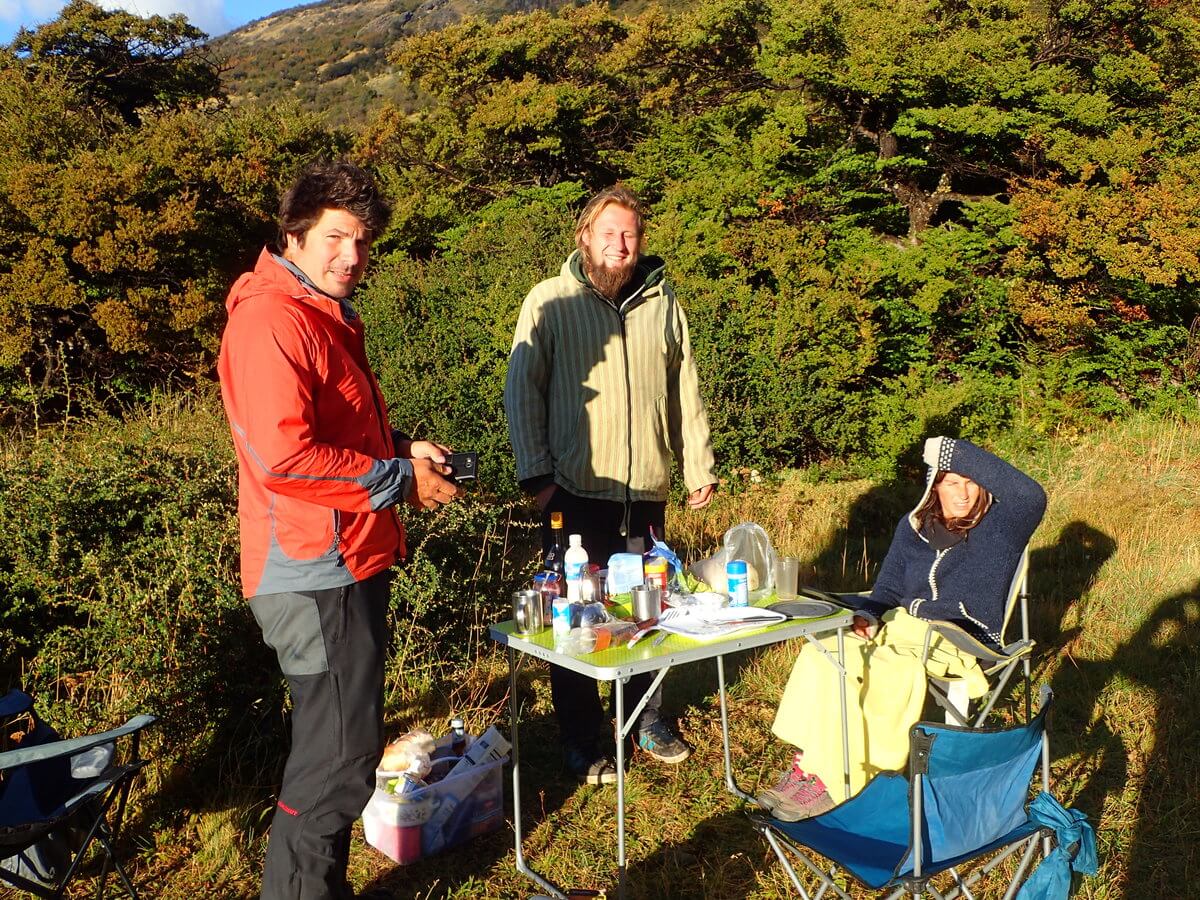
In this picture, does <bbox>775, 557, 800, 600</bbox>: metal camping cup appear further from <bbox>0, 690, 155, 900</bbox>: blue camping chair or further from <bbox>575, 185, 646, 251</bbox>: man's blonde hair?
<bbox>0, 690, 155, 900</bbox>: blue camping chair

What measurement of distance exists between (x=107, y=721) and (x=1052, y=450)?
25.7 feet

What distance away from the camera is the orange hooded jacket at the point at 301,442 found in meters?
2.17

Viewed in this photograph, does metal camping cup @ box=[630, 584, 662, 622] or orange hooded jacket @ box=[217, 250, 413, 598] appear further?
metal camping cup @ box=[630, 584, 662, 622]

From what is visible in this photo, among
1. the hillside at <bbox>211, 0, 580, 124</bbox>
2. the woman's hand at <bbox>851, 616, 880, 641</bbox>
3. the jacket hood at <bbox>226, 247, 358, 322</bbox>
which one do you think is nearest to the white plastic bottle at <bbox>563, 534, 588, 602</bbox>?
the woman's hand at <bbox>851, 616, 880, 641</bbox>

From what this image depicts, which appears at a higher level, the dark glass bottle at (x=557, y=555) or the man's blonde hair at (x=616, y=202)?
the man's blonde hair at (x=616, y=202)

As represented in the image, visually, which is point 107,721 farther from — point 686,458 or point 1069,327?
point 1069,327

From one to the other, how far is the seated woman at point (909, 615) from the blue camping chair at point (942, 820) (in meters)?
0.46

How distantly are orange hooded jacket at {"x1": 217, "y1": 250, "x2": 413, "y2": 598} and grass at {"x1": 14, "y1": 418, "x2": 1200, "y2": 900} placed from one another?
1229 mm

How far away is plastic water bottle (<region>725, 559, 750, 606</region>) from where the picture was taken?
315 centimetres

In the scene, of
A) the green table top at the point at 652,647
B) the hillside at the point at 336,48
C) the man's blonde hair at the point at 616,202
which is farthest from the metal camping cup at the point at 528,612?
the hillside at the point at 336,48

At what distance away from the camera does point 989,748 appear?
7.17 feet

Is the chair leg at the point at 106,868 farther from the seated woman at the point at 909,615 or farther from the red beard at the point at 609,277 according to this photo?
the red beard at the point at 609,277

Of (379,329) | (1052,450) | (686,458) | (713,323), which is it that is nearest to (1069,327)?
(1052,450)

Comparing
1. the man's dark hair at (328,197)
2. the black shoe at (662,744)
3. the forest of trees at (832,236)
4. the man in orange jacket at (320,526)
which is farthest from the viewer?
the forest of trees at (832,236)
